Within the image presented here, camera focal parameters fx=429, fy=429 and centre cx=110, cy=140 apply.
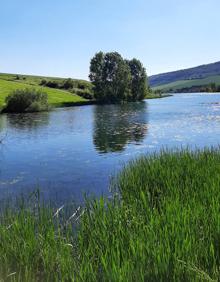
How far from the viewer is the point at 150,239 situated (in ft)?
20.8

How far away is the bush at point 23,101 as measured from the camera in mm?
75625

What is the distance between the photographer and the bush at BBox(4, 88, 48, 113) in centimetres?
7562

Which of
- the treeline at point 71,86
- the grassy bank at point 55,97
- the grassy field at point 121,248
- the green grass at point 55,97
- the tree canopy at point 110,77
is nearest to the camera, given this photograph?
the grassy field at point 121,248

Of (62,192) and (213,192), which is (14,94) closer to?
(62,192)

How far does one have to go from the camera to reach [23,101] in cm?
7625

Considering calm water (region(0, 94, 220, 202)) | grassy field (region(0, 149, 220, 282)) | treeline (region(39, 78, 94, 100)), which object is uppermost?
treeline (region(39, 78, 94, 100))

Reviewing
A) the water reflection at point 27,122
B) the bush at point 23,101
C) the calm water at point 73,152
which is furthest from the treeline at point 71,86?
the calm water at point 73,152

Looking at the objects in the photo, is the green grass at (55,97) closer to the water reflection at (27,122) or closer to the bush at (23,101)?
the bush at (23,101)

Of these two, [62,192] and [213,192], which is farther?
[62,192]

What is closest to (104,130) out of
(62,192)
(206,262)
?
(62,192)

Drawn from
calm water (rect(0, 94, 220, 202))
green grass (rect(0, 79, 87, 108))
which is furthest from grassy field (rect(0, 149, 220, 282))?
green grass (rect(0, 79, 87, 108))

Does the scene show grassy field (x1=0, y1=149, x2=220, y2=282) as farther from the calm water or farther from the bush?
the bush

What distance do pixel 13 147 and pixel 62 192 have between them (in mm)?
16829

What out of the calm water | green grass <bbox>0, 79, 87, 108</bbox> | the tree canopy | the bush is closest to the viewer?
the calm water
